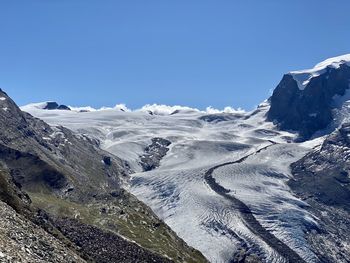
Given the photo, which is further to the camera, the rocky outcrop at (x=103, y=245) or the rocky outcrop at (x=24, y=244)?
the rocky outcrop at (x=103, y=245)

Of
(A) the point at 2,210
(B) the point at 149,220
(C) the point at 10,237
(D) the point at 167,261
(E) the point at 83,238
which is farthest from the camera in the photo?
(B) the point at 149,220

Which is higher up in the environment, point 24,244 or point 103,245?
point 103,245

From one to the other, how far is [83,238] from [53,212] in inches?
1475

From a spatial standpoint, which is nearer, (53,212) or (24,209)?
(24,209)

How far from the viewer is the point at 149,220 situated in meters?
197

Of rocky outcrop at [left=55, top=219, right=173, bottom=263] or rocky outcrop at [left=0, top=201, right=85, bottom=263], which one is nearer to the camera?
rocky outcrop at [left=0, top=201, right=85, bottom=263]

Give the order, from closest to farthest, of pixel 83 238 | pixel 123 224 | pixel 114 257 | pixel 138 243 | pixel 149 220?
1. pixel 114 257
2. pixel 83 238
3. pixel 138 243
4. pixel 123 224
5. pixel 149 220

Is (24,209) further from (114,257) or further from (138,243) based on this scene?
(138,243)

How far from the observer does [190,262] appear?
16075 centimetres

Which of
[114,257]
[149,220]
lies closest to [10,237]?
[114,257]

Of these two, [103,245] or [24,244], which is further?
[103,245]

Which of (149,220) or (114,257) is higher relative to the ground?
(149,220)

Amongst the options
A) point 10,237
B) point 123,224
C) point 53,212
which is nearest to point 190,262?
point 123,224

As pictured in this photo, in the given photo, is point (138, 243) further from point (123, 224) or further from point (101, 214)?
point (101, 214)
